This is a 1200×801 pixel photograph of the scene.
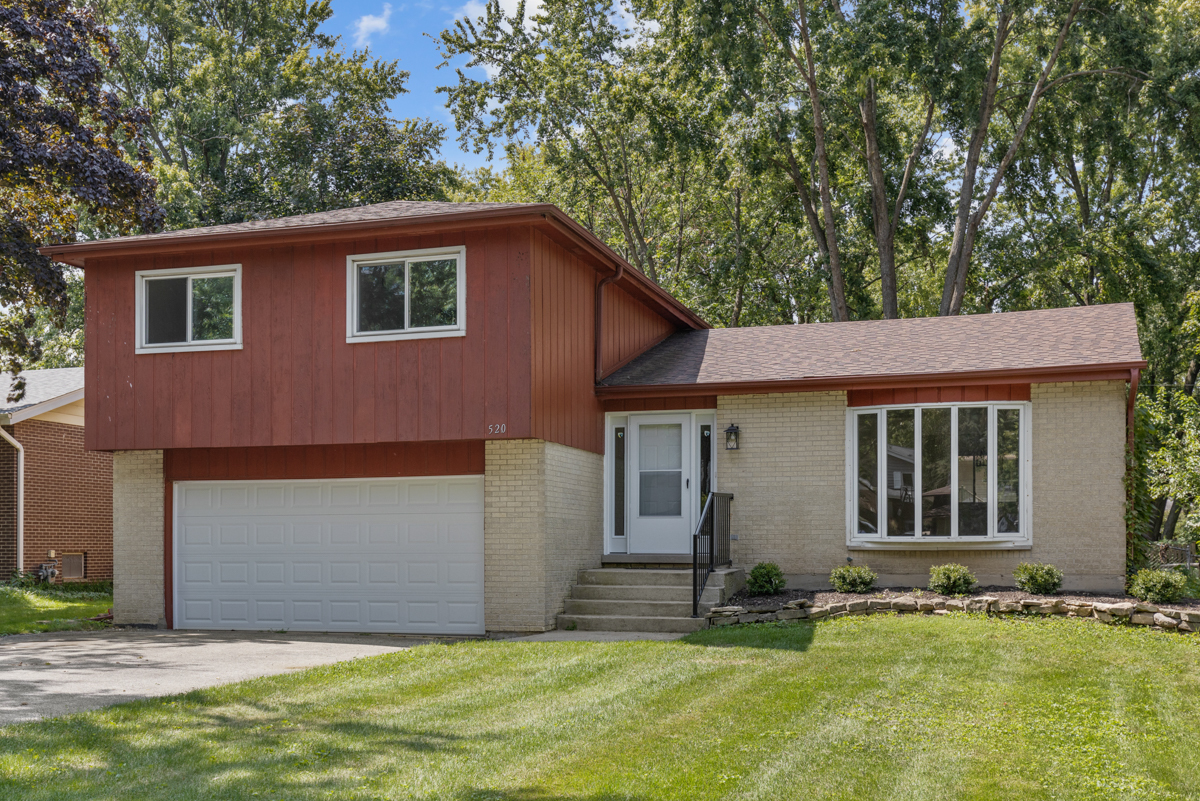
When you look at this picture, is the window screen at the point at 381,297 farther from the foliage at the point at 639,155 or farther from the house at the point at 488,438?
the foliage at the point at 639,155

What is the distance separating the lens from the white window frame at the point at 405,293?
12812 mm

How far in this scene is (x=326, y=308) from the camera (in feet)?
43.6

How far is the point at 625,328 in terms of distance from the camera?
16.7 meters

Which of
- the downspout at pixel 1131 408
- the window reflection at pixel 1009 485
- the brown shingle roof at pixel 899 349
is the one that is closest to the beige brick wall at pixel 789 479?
the brown shingle roof at pixel 899 349

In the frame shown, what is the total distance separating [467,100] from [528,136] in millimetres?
1822

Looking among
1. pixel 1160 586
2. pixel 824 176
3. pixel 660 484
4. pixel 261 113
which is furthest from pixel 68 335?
pixel 1160 586

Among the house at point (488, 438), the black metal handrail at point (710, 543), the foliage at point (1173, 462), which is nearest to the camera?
the black metal handrail at point (710, 543)

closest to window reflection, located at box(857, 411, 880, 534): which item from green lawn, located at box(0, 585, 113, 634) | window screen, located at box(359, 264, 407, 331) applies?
window screen, located at box(359, 264, 407, 331)

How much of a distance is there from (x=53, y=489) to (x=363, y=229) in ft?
38.1

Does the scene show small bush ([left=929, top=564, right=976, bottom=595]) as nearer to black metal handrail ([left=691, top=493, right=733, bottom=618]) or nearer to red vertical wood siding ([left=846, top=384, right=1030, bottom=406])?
red vertical wood siding ([left=846, top=384, right=1030, bottom=406])

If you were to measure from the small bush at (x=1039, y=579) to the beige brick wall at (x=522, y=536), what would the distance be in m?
5.51

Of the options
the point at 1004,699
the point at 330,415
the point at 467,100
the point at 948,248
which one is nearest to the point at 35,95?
the point at 330,415

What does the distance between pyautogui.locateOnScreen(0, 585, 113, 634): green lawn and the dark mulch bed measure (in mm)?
8727

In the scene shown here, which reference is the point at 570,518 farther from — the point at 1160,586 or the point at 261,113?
the point at 261,113
